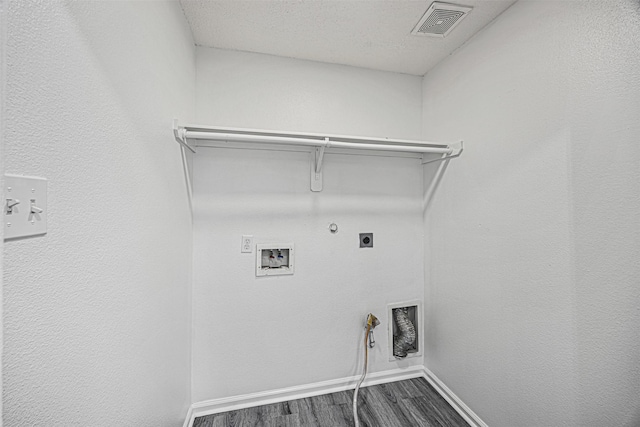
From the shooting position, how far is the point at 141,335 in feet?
2.90

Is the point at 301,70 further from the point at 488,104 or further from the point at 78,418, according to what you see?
the point at 78,418

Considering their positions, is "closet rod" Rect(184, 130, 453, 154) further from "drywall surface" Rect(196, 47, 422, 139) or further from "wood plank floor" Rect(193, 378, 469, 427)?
"wood plank floor" Rect(193, 378, 469, 427)

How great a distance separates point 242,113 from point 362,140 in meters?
0.81

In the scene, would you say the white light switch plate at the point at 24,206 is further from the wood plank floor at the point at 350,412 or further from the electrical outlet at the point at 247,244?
the wood plank floor at the point at 350,412

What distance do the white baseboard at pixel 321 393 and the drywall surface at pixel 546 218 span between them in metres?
0.08

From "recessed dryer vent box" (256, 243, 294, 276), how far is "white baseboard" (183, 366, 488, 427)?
0.81 m

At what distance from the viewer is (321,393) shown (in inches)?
69.5

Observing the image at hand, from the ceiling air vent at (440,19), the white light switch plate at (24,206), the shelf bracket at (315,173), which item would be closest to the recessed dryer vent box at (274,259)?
the shelf bracket at (315,173)

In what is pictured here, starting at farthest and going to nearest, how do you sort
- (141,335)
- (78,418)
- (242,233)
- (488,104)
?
(242,233), (488,104), (141,335), (78,418)

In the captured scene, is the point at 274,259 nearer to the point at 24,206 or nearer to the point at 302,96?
the point at 302,96

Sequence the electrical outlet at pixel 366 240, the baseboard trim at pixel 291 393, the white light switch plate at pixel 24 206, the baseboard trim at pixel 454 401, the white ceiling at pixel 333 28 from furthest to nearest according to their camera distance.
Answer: the electrical outlet at pixel 366 240, the baseboard trim at pixel 291 393, the baseboard trim at pixel 454 401, the white ceiling at pixel 333 28, the white light switch plate at pixel 24 206

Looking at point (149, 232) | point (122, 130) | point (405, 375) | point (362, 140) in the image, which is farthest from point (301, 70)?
point (405, 375)

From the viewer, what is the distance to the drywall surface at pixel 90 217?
444mm

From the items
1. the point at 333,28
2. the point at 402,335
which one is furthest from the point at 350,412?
the point at 333,28
